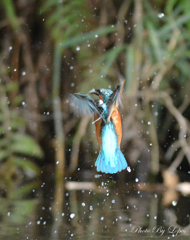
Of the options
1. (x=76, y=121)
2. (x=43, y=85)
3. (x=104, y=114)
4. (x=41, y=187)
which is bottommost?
(x=41, y=187)

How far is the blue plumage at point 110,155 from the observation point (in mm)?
733

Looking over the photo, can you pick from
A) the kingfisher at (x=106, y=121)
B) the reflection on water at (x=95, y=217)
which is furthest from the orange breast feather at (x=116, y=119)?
the reflection on water at (x=95, y=217)

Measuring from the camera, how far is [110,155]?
75 centimetres

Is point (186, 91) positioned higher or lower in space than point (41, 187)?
higher

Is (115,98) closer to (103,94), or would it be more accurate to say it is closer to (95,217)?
(103,94)

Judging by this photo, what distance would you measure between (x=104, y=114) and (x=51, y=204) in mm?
293

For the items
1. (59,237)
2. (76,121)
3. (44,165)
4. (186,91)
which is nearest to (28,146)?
(44,165)

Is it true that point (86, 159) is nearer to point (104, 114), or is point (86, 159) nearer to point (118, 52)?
point (118, 52)

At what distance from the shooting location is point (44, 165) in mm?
1416

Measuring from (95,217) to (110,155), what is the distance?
13 centimetres

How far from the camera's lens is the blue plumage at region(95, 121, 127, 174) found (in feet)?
2.41

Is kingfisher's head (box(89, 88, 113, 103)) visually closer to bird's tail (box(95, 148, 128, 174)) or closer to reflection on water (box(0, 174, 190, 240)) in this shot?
bird's tail (box(95, 148, 128, 174))

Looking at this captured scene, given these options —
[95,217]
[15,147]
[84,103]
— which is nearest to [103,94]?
[84,103]

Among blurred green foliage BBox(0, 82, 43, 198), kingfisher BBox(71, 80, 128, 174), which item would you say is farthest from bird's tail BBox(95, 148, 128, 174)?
blurred green foliage BBox(0, 82, 43, 198)
